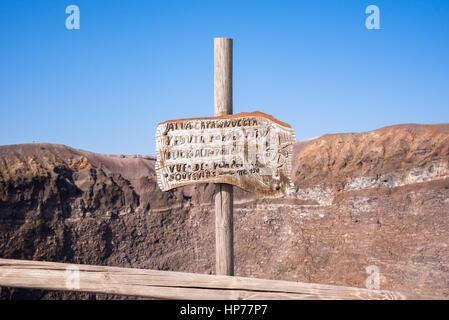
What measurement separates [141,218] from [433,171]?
1315 cm

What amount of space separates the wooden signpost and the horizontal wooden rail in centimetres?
49

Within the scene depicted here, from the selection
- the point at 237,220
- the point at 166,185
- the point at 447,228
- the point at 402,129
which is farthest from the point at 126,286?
the point at 402,129

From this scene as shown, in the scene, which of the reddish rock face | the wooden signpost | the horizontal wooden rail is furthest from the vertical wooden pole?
the reddish rock face

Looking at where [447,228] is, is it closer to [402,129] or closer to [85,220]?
[402,129]

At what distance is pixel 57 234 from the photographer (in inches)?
704

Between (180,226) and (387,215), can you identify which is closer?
(387,215)

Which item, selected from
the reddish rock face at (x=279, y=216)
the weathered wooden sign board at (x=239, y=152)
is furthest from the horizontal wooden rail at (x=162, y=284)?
the reddish rock face at (x=279, y=216)

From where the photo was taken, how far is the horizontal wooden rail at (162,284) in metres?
3.84

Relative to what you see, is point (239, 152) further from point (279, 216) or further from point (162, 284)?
point (279, 216)

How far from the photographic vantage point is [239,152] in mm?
4426

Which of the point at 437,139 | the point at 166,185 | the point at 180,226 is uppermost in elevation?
the point at 437,139

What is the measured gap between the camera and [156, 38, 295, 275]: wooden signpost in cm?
440

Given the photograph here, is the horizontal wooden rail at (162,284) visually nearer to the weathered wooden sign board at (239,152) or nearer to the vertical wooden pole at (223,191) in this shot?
the vertical wooden pole at (223,191)

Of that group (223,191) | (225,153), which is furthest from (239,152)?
(223,191)
